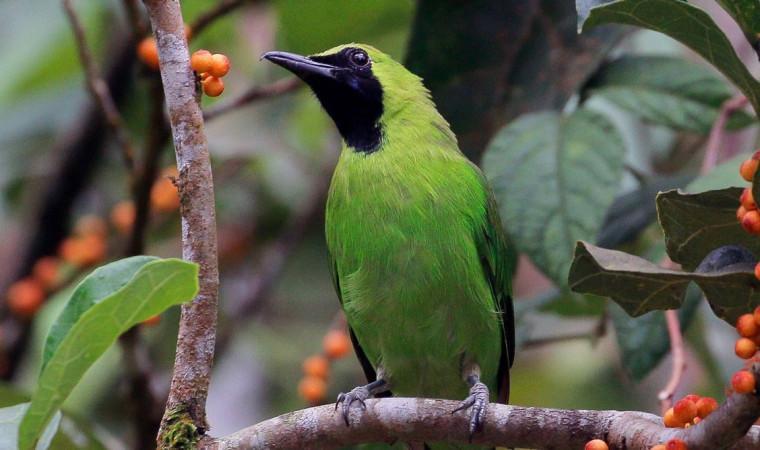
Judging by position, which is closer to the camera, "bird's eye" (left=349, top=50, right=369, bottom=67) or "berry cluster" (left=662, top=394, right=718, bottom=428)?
"berry cluster" (left=662, top=394, right=718, bottom=428)

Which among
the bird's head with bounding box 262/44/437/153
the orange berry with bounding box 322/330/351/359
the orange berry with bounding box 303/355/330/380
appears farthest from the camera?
the orange berry with bounding box 322/330/351/359

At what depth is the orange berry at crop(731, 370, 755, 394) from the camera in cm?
171

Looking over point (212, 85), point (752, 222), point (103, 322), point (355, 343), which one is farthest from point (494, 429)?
point (355, 343)

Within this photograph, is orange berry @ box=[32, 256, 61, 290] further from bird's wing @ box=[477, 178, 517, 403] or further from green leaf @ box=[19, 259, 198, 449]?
green leaf @ box=[19, 259, 198, 449]

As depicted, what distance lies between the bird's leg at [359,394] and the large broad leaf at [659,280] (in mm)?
605

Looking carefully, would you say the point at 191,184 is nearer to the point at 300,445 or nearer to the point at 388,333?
the point at 300,445

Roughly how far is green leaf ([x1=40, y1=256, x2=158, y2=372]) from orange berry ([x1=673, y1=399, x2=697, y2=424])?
0.97 meters

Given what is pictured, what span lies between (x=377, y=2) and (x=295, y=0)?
36 centimetres

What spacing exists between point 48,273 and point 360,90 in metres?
1.51

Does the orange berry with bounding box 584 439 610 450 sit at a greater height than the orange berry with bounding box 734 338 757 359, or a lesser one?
lesser

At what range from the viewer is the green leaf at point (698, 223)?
7.04 ft

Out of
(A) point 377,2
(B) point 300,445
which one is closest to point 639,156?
(A) point 377,2

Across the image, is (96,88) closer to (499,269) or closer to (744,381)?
(499,269)

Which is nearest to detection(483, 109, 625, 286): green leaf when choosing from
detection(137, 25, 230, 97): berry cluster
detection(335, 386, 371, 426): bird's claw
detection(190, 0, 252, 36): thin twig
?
detection(335, 386, 371, 426): bird's claw
